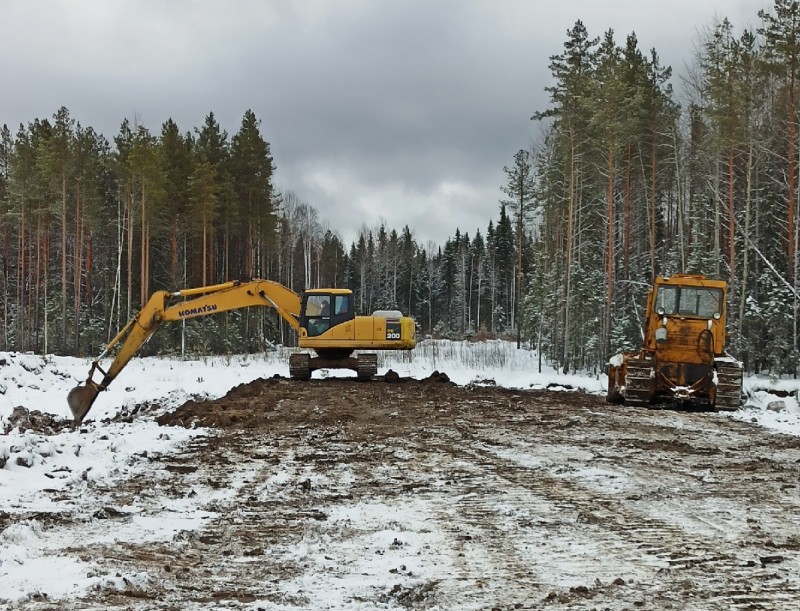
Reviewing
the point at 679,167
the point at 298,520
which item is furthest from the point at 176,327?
the point at 298,520

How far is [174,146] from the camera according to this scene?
4247 centimetres

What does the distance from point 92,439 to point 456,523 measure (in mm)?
6049

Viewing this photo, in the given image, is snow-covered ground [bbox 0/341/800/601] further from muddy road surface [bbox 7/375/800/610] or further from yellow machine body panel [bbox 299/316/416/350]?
yellow machine body panel [bbox 299/316/416/350]

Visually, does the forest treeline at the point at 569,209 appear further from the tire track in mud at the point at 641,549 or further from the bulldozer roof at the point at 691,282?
the tire track in mud at the point at 641,549

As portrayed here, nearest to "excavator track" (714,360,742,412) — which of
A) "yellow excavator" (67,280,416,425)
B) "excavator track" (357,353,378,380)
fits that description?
"yellow excavator" (67,280,416,425)

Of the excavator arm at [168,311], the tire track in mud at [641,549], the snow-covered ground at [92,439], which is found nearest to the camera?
the tire track in mud at [641,549]

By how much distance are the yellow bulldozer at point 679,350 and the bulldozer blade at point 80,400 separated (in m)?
11.6

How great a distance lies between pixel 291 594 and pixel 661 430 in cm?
939

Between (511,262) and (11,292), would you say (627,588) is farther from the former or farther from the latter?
(511,262)

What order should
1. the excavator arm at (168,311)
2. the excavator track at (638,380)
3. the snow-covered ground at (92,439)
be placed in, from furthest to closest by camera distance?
the excavator track at (638,380) → the excavator arm at (168,311) → the snow-covered ground at (92,439)

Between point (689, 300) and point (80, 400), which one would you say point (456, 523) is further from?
point (689, 300)

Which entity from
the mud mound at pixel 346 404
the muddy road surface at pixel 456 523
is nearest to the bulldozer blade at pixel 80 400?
the mud mound at pixel 346 404

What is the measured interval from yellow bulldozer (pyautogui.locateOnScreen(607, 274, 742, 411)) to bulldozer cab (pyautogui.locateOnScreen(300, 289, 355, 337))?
8.79m

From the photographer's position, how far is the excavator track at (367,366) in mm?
22016
